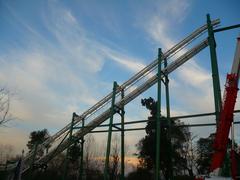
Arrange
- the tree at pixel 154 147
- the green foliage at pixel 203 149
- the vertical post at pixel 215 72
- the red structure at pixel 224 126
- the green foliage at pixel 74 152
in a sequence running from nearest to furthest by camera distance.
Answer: the red structure at pixel 224 126
the vertical post at pixel 215 72
the green foliage at pixel 74 152
the tree at pixel 154 147
the green foliage at pixel 203 149

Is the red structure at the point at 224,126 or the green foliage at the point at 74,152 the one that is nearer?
the red structure at the point at 224,126

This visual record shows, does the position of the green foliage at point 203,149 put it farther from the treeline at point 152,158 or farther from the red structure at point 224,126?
the red structure at point 224,126

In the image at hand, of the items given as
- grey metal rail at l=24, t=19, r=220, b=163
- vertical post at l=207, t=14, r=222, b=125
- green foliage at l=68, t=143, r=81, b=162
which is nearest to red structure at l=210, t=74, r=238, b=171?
vertical post at l=207, t=14, r=222, b=125

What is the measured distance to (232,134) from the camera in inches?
468

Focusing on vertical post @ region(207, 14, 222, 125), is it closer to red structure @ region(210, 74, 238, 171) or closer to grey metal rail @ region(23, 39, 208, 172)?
grey metal rail @ region(23, 39, 208, 172)

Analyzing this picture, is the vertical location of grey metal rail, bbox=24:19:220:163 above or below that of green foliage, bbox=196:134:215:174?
above

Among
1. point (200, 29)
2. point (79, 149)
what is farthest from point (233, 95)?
point (79, 149)

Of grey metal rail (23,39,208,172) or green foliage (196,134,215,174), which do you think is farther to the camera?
green foliage (196,134,215,174)

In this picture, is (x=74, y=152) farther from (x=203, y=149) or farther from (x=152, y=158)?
(x=203, y=149)

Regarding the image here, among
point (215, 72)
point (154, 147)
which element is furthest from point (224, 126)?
point (154, 147)

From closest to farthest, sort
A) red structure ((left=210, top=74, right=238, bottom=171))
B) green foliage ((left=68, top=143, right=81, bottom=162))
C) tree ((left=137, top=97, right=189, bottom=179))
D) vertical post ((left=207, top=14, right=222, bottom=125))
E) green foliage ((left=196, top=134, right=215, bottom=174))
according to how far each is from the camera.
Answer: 1. red structure ((left=210, top=74, right=238, bottom=171))
2. vertical post ((left=207, top=14, right=222, bottom=125))
3. green foliage ((left=68, top=143, right=81, bottom=162))
4. tree ((left=137, top=97, right=189, bottom=179))
5. green foliage ((left=196, top=134, right=215, bottom=174))

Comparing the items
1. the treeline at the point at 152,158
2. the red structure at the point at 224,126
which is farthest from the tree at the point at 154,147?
the red structure at the point at 224,126

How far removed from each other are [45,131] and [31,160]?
27.2 m

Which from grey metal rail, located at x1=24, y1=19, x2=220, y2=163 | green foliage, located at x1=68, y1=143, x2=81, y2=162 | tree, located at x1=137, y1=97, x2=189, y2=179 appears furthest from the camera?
tree, located at x1=137, y1=97, x2=189, y2=179
